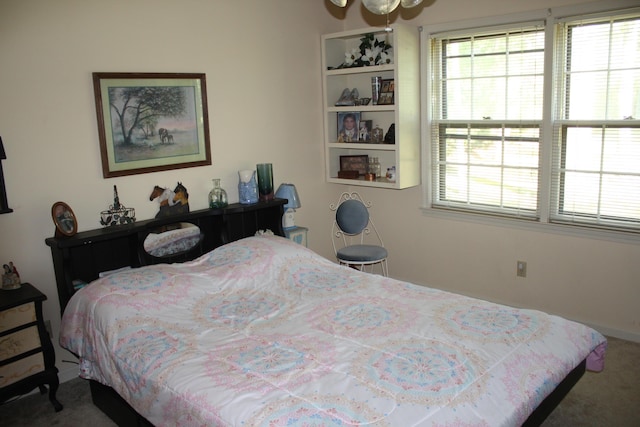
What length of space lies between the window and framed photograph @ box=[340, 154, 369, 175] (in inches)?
22.7

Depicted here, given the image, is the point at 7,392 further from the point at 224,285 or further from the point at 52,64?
the point at 52,64

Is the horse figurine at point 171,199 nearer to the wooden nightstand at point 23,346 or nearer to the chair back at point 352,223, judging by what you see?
the wooden nightstand at point 23,346

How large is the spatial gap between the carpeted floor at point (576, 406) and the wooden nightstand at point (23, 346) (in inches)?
6.7

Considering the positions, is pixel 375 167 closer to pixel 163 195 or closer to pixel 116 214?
pixel 163 195

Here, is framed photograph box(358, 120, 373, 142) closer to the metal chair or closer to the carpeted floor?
the metal chair

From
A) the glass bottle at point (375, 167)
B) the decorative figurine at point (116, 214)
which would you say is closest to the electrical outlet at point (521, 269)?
the glass bottle at point (375, 167)

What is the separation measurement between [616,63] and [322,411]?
2.88m

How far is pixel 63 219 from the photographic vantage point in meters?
3.17

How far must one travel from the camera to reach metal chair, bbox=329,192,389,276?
166 inches

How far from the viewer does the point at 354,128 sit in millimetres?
4684

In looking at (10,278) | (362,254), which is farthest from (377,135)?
(10,278)

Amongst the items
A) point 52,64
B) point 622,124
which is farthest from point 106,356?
point 622,124

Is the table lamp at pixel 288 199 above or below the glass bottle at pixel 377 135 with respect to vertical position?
below

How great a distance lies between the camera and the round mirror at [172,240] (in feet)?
11.7
